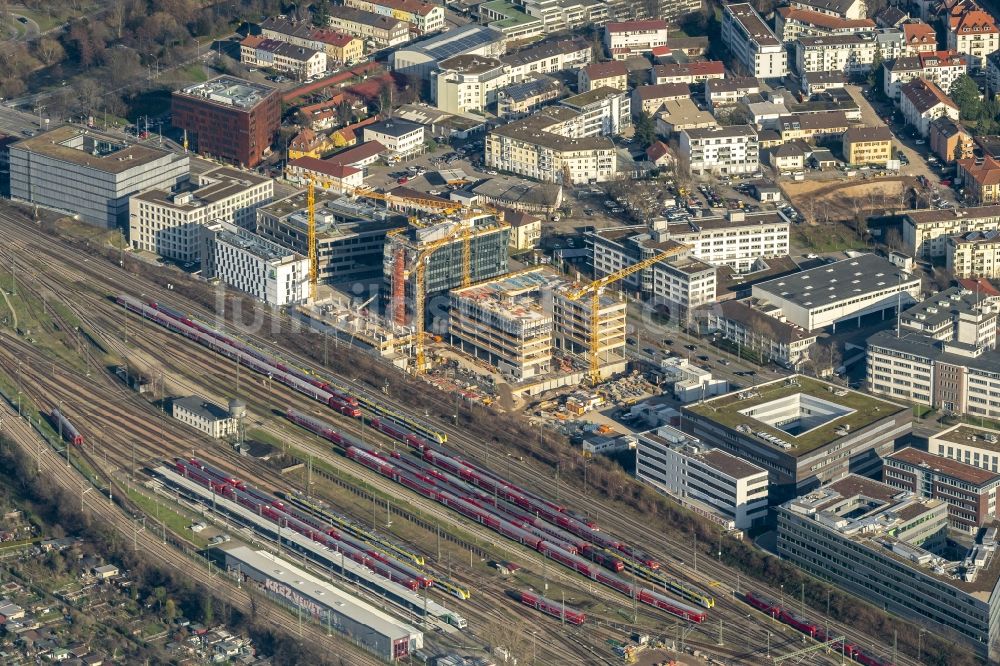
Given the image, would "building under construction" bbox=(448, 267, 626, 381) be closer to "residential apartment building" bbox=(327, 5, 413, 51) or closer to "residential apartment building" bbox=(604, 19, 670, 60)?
"residential apartment building" bbox=(604, 19, 670, 60)

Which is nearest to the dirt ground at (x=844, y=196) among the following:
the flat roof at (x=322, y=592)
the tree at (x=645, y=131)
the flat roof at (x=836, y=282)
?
the flat roof at (x=836, y=282)

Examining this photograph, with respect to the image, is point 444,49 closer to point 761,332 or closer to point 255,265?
point 255,265

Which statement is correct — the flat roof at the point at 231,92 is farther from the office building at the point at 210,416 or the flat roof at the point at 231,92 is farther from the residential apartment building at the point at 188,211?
the office building at the point at 210,416

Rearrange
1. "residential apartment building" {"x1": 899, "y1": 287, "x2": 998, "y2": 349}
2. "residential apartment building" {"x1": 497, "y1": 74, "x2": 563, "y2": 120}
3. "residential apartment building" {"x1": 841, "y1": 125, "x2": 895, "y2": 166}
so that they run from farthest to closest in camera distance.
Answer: "residential apartment building" {"x1": 497, "y1": 74, "x2": 563, "y2": 120} → "residential apartment building" {"x1": 841, "y1": 125, "x2": 895, "y2": 166} → "residential apartment building" {"x1": 899, "y1": 287, "x2": 998, "y2": 349}

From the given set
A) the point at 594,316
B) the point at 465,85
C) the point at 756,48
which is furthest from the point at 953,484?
the point at 756,48

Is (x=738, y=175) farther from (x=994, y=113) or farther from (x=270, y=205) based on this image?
(x=270, y=205)

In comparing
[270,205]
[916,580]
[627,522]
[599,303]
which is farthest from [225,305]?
[916,580]

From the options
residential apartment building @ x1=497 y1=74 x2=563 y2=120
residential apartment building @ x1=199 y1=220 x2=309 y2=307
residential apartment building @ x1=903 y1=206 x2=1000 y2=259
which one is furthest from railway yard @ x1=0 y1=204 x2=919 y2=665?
residential apartment building @ x1=903 y1=206 x2=1000 y2=259
